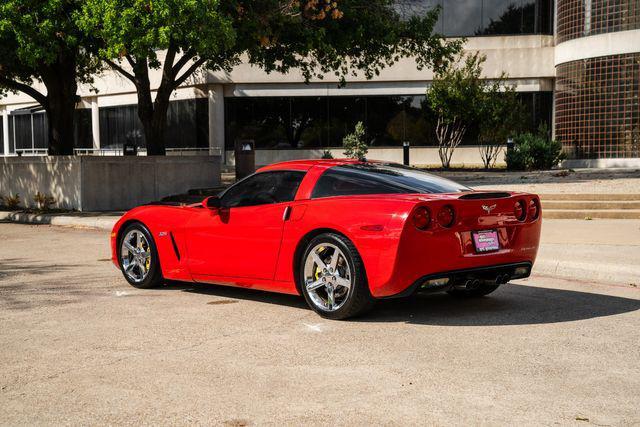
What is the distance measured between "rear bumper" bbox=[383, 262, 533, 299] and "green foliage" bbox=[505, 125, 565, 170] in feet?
73.4

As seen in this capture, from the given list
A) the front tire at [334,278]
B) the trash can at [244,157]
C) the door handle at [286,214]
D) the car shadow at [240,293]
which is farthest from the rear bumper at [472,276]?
the trash can at [244,157]

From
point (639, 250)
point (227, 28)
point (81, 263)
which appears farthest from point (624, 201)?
point (81, 263)

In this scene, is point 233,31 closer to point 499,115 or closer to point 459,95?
point 459,95

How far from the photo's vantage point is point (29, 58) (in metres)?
17.9

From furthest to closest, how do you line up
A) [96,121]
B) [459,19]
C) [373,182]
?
[96,121]
[459,19]
[373,182]

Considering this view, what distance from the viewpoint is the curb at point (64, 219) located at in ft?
55.4

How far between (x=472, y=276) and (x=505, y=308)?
2.99 ft

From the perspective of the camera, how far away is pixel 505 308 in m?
7.98

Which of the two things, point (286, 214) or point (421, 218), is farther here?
point (286, 214)

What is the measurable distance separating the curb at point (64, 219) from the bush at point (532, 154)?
1612 cm

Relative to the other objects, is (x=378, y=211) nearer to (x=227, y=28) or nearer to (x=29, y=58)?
(x=227, y=28)

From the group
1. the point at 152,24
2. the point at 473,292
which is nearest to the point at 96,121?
the point at 152,24

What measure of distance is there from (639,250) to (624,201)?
6015 mm

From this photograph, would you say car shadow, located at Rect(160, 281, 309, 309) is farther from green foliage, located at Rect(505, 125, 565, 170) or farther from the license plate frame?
green foliage, located at Rect(505, 125, 565, 170)
